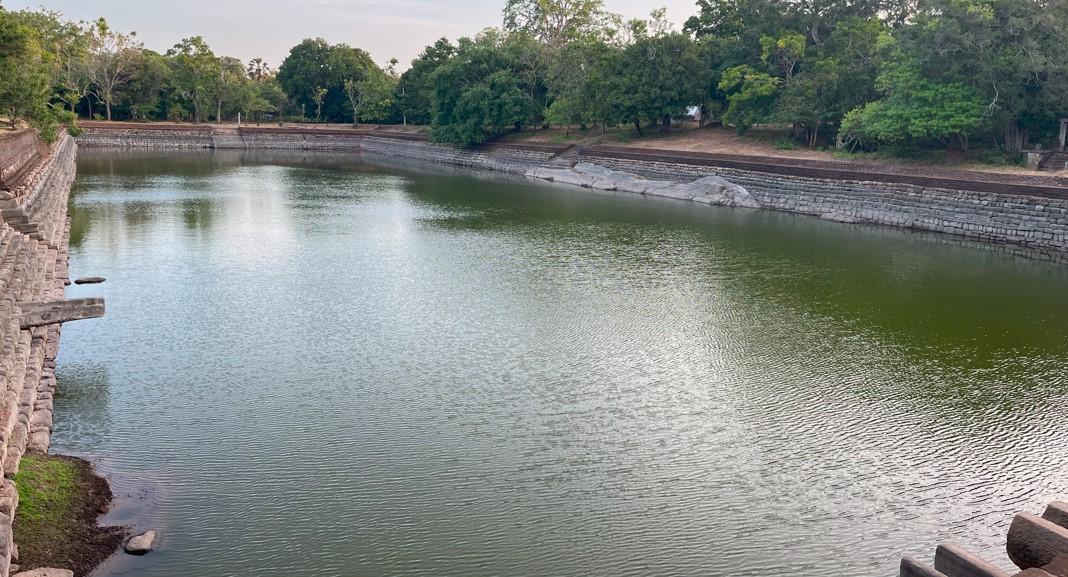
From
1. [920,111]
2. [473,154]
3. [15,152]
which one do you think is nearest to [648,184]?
[920,111]

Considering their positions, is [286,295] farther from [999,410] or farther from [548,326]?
[999,410]

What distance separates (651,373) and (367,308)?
652 cm

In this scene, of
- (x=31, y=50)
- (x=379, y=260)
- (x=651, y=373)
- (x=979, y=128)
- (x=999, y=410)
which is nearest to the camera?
(x=999, y=410)

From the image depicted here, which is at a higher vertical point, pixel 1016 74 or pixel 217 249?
pixel 1016 74

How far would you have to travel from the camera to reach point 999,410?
40.1 feet

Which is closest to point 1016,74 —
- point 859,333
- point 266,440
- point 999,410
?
point 859,333

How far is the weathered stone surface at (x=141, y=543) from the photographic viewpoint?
7.96 metres

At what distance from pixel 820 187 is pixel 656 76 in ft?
46.5

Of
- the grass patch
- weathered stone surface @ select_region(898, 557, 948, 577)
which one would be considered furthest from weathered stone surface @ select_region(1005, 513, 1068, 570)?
the grass patch

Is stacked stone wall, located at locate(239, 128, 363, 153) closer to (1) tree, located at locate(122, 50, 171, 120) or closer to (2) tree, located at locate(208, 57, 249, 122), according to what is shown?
(2) tree, located at locate(208, 57, 249, 122)

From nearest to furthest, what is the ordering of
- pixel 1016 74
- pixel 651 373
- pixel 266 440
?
pixel 266 440, pixel 651 373, pixel 1016 74

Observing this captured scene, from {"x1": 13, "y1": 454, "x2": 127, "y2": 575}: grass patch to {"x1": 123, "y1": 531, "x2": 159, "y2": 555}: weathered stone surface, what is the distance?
0.14 meters

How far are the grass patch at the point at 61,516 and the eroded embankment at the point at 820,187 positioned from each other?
24.6m

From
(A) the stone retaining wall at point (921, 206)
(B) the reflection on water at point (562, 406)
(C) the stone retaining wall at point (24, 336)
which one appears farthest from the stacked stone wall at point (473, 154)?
(C) the stone retaining wall at point (24, 336)
